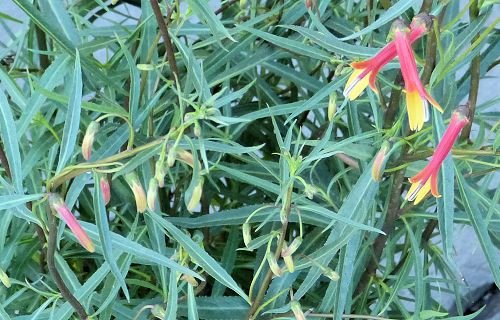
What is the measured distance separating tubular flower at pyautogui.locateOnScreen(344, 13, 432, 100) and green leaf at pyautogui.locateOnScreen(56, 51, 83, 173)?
122mm

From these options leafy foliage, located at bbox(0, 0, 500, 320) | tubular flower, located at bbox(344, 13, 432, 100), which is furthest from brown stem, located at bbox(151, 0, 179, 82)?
tubular flower, located at bbox(344, 13, 432, 100)

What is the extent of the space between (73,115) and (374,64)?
0.46 feet

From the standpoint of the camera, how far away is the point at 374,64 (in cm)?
29

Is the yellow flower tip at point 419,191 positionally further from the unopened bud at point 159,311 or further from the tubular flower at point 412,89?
the unopened bud at point 159,311

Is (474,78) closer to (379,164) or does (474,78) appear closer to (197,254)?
(379,164)

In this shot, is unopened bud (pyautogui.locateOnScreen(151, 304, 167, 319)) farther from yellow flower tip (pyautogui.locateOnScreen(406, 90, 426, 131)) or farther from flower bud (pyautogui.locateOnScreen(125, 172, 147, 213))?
yellow flower tip (pyautogui.locateOnScreen(406, 90, 426, 131))

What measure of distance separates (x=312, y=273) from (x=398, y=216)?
0.07 m

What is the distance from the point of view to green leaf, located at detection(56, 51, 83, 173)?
12.9 inches

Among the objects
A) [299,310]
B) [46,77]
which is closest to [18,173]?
[46,77]

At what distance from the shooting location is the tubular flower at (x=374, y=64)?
0.29 meters

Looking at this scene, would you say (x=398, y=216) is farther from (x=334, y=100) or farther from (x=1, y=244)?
(x=1, y=244)

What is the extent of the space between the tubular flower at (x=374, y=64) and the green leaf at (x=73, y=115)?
0.40ft

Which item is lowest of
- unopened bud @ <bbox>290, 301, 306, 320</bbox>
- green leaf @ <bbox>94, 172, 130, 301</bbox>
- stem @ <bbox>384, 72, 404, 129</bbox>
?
unopened bud @ <bbox>290, 301, 306, 320</bbox>

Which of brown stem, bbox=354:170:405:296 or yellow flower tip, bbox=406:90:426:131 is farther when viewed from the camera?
brown stem, bbox=354:170:405:296
